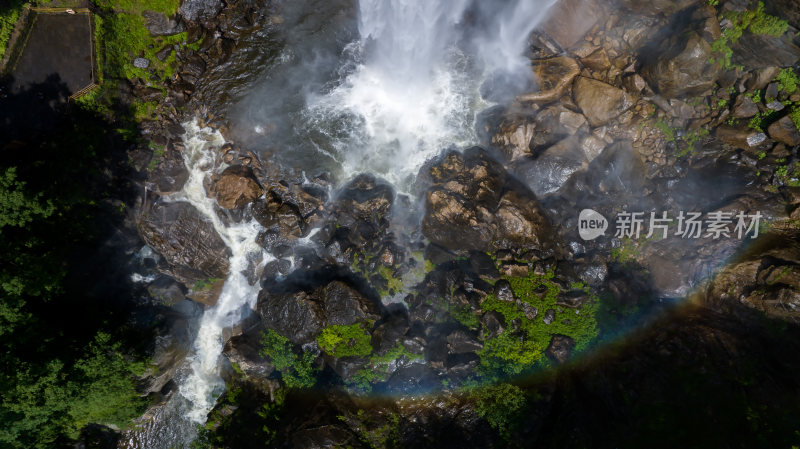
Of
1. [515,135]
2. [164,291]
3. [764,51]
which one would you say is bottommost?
[164,291]

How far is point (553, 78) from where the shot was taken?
664 inches

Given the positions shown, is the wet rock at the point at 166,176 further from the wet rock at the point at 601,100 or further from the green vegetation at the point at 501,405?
the wet rock at the point at 601,100

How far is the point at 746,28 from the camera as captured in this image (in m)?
14.4

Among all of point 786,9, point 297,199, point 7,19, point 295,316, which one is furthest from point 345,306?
point 786,9

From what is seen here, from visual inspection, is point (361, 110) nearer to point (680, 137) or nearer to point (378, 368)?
point (378, 368)

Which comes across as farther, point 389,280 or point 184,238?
point 184,238

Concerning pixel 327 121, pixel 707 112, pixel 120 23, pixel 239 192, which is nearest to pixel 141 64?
pixel 120 23

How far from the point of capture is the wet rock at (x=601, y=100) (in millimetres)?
15898

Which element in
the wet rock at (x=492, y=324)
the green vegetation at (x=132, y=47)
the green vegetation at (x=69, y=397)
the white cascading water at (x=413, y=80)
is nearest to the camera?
the green vegetation at (x=69, y=397)

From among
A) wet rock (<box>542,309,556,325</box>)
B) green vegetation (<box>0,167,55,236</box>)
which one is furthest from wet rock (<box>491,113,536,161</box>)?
green vegetation (<box>0,167,55,236</box>)

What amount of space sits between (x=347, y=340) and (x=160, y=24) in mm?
15964

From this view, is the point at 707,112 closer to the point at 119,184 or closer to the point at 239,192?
the point at 239,192

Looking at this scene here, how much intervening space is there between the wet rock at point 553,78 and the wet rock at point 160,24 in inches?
611

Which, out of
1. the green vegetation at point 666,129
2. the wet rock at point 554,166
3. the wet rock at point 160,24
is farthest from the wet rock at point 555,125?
the wet rock at point 160,24
